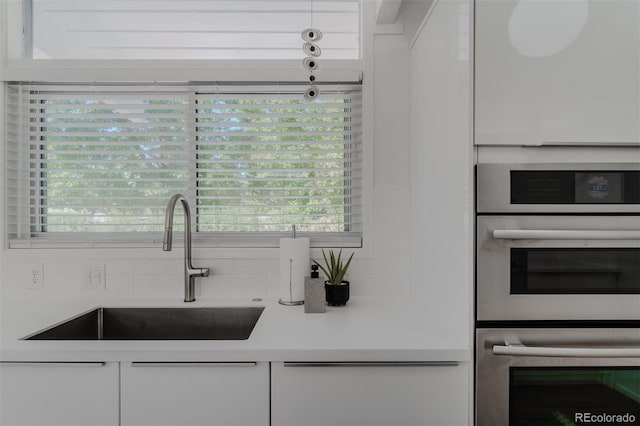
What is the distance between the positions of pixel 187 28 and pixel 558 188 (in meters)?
1.87

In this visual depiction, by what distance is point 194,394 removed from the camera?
1.09m

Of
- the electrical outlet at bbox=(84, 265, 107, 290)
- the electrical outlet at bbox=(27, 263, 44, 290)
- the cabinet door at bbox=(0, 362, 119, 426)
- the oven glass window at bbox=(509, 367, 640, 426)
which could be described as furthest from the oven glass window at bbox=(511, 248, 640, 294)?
the electrical outlet at bbox=(27, 263, 44, 290)

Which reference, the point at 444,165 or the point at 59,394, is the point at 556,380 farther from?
the point at 59,394

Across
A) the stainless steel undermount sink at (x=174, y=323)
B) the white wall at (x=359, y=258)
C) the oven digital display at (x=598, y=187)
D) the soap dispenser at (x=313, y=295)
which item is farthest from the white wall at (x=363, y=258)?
the oven digital display at (x=598, y=187)

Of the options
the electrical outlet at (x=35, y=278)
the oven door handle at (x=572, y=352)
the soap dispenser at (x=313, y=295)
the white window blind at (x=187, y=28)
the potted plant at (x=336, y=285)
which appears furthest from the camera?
the white window blind at (x=187, y=28)

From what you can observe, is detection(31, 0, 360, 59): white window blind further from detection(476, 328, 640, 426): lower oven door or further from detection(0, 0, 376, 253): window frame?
detection(476, 328, 640, 426): lower oven door

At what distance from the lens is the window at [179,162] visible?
1772mm

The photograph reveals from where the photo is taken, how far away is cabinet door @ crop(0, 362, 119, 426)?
1.09 meters

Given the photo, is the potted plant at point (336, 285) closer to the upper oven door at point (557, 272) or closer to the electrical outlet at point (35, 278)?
the upper oven door at point (557, 272)

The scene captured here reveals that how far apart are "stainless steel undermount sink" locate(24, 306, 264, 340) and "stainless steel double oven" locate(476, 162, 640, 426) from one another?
977mm

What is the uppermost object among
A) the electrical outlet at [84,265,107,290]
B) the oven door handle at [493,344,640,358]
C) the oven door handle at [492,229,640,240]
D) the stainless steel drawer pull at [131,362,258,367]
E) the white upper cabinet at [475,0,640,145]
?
the white upper cabinet at [475,0,640,145]

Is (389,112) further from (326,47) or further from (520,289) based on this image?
(520,289)

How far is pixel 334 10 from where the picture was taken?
1.85 meters

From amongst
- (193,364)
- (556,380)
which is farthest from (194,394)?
(556,380)
